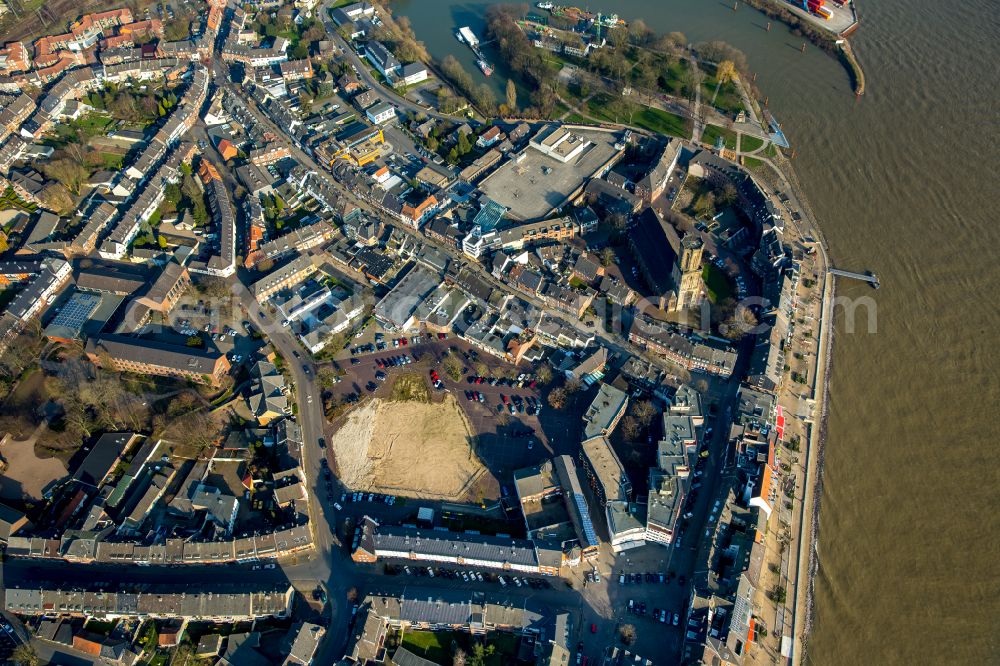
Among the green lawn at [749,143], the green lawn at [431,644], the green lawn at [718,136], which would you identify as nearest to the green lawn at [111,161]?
the green lawn at [431,644]

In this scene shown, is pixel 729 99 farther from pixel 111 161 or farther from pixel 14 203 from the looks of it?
pixel 14 203

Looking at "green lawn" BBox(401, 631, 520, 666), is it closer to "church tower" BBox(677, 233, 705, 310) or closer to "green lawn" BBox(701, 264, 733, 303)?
"church tower" BBox(677, 233, 705, 310)

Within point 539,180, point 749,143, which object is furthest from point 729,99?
point 539,180

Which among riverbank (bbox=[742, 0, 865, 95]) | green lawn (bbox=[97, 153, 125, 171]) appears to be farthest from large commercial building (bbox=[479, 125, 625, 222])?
green lawn (bbox=[97, 153, 125, 171])

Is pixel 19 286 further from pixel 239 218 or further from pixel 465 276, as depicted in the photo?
pixel 465 276

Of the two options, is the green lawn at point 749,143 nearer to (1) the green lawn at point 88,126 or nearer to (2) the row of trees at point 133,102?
(2) the row of trees at point 133,102
